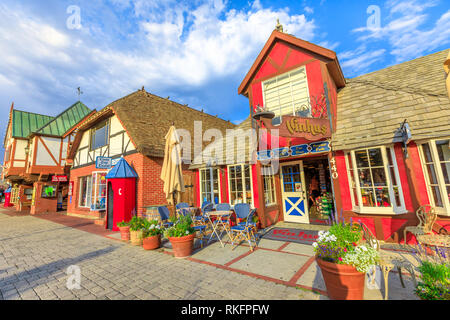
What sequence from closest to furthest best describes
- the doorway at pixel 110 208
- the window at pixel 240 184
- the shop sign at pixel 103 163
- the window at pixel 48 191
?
the window at pixel 240 184 → the doorway at pixel 110 208 → the shop sign at pixel 103 163 → the window at pixel 48 191

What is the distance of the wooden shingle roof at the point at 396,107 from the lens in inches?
186

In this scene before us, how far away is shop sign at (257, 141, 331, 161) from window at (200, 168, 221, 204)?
2.48 metres

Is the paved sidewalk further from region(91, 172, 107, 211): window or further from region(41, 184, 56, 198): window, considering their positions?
region(41, 184, 56, 198): window

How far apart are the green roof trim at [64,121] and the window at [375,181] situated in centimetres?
2341

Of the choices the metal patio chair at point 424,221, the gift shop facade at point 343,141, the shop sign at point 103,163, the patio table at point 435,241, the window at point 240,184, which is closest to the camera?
the patio table at point 435,241

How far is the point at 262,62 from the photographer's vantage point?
7609 mm

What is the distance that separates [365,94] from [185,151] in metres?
8.75

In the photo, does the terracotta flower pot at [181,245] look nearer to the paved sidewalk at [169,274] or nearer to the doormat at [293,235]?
the paved sidewalk at [169,274]

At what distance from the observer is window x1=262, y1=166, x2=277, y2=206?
292 inches

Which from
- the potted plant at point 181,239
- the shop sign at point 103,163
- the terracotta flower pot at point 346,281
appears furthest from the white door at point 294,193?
the shop sign at point 103,163

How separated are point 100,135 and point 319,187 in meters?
13.7

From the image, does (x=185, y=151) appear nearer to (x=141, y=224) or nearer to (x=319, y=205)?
(x=141, y=224)

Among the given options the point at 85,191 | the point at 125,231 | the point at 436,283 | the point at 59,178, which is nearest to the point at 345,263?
the point at 436,283
